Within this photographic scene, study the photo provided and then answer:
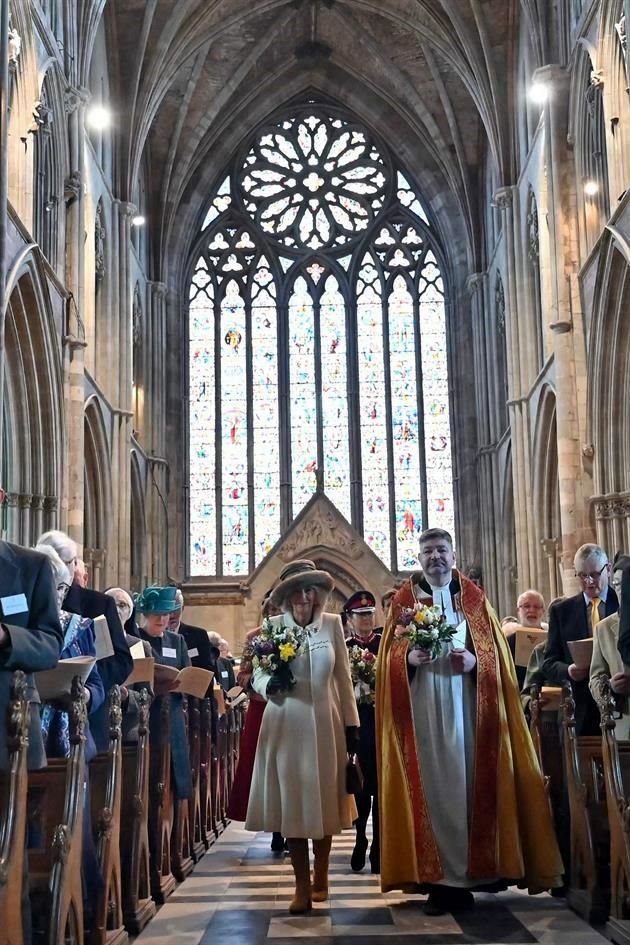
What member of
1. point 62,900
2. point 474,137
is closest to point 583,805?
point 62,900

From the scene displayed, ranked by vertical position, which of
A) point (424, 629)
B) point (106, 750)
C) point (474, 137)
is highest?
point (474, 137)

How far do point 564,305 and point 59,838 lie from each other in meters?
13.4

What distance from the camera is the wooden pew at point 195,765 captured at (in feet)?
27.5

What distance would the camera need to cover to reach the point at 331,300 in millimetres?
26000

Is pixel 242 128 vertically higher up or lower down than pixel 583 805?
higher up

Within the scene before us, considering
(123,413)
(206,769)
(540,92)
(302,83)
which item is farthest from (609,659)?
(302,83)

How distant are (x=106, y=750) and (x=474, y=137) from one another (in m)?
20.8

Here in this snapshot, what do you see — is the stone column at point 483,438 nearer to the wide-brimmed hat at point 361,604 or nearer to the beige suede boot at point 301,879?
the wide-brimmed hat at point 361,604

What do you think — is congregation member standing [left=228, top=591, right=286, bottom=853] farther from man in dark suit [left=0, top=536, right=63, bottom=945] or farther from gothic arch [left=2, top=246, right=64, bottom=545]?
gothic arch [left=2, top=246, right=64, bottom=545]

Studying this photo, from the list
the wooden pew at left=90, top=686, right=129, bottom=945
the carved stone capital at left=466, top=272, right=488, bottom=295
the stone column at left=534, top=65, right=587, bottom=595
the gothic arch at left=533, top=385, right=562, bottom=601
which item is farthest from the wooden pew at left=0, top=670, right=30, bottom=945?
the carved stone capital at left=466, top=272, right=488, bottom=295

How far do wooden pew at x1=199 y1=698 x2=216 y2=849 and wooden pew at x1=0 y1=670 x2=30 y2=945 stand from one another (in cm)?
517

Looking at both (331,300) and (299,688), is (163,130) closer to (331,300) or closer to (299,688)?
(331,300)

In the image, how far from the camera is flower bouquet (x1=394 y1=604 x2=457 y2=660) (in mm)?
5801

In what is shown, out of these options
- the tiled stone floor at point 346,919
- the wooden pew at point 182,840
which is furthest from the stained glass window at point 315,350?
the tiled stone floor at point 346,919
